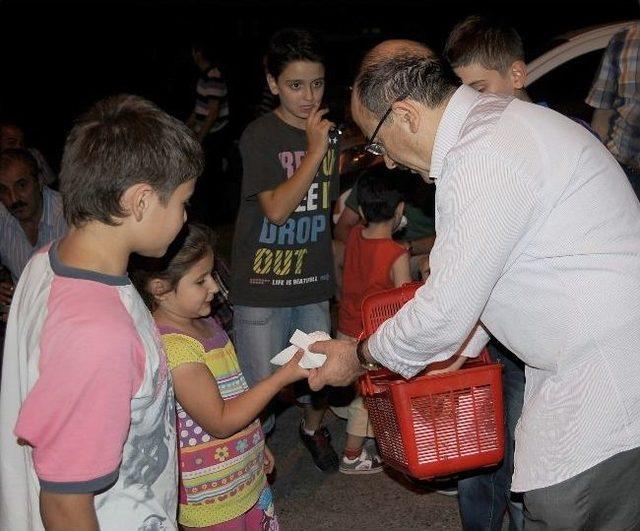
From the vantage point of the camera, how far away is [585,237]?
2549 millimetres

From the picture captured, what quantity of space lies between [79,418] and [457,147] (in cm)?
132

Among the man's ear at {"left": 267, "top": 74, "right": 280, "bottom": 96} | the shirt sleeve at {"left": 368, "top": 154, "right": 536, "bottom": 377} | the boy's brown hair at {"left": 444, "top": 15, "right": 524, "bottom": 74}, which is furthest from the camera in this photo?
the man's ear at {"left": 267, "top": 74, "right": 280, "bottom": 96}

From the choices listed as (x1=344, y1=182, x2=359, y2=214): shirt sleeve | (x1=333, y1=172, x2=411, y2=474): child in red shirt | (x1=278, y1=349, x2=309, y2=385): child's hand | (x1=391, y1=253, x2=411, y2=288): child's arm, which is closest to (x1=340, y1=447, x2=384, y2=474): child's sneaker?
(x1=333, y1=172, x2=411, y2=474): child in red shirt

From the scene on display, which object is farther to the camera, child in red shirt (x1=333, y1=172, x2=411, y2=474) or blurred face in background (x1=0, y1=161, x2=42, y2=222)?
child in red shirt (x1=333, y1=172, x2=411, y2=474)

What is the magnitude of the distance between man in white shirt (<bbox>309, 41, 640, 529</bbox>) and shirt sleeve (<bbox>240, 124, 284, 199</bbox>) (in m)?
1.74

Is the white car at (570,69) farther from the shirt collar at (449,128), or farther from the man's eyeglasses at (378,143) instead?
the shirt collar at (449,128)

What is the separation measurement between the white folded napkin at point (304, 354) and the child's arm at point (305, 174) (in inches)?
41.5

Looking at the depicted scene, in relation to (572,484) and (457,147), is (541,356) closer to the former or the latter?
(572,484)

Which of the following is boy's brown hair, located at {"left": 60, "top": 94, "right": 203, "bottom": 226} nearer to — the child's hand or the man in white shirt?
the man in white shirt

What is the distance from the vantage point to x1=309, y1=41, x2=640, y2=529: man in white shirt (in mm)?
2520

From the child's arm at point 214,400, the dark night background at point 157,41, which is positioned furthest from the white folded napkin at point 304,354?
the dark night background at point 157,41

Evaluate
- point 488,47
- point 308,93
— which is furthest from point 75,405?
point 308,93

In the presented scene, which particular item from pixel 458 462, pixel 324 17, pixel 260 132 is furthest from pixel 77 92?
pixel 458 462

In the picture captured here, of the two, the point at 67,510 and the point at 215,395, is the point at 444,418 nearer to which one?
the point at 215,395
